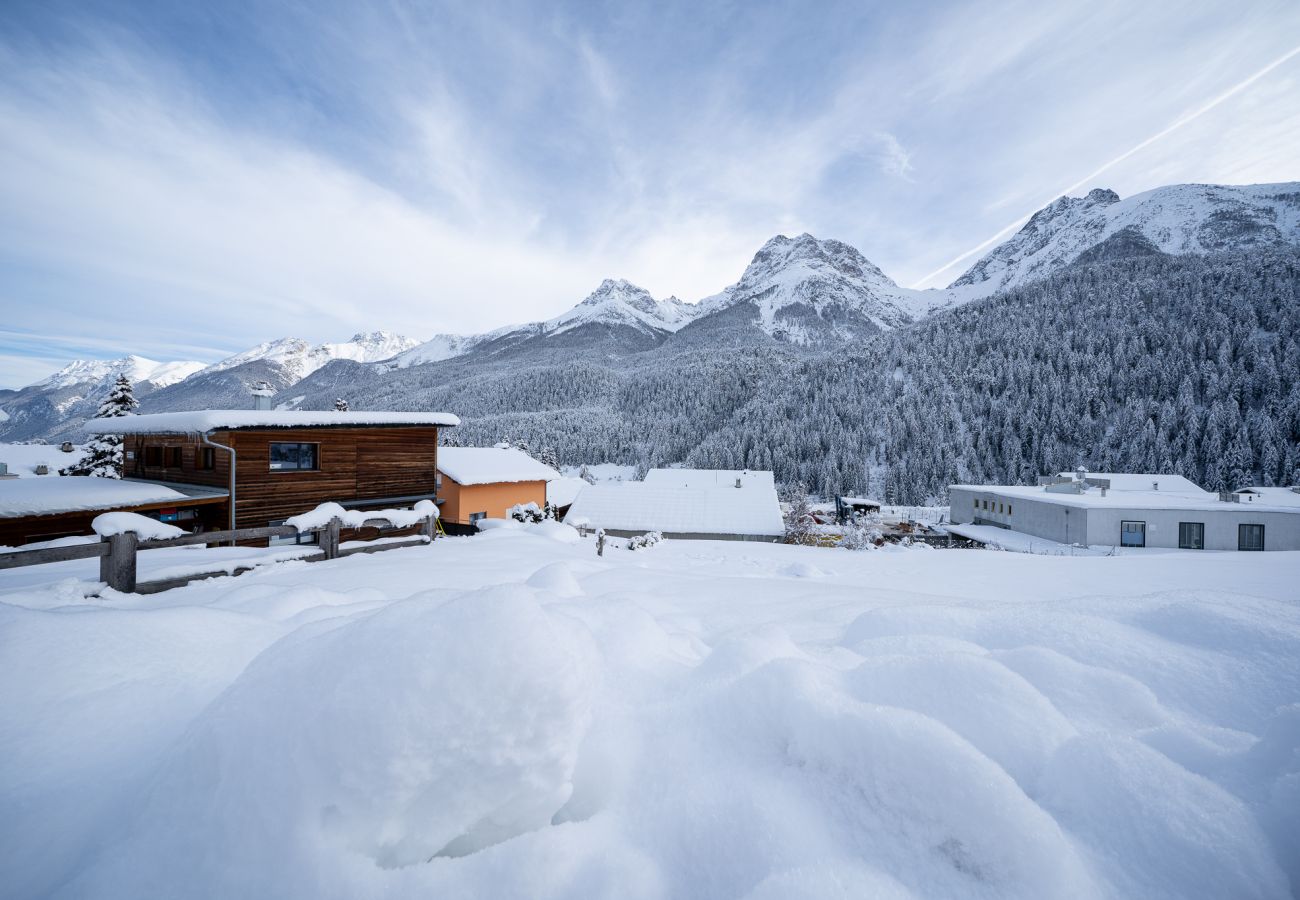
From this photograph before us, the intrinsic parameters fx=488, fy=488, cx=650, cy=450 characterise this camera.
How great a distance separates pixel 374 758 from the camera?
67.7 inches

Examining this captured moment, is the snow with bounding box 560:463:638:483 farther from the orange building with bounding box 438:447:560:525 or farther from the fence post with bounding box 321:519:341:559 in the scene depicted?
the fence post with bounding box 321:519:341:559

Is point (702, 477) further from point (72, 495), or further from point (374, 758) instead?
point (374, 758)

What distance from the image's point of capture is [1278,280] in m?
86.9

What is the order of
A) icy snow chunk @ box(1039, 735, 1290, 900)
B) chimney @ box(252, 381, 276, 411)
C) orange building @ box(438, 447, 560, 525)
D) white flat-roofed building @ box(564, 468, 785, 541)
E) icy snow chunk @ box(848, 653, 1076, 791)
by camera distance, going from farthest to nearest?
white flat-roofed building @ box(564, 468, 785, 541), orange building @ box(438, 447, 560, 525), chimney @ box(252, 381, 276, 411), icy snow chunk @ box(848, 653, 1076, 791), icy snow chunk @ box(1039, 735, 1290, 900)

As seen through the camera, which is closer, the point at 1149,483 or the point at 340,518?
the point at 340,518

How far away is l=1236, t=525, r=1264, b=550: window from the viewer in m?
24.8

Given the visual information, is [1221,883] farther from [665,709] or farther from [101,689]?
[101,689]

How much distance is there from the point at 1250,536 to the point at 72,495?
154ft

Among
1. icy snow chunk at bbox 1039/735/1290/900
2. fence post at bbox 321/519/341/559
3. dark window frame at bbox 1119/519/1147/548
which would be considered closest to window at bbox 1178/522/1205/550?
dark window frame at bbox 1119/519/1147/548

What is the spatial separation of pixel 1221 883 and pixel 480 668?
2.49 meters

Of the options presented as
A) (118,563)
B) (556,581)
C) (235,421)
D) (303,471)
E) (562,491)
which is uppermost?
(235,421)

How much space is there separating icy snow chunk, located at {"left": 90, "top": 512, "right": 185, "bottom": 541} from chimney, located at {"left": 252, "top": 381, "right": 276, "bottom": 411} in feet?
40.2

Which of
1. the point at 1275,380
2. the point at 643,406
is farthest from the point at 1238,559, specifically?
the point at 643,406

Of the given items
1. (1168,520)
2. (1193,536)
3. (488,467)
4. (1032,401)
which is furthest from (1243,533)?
(1032,401)
